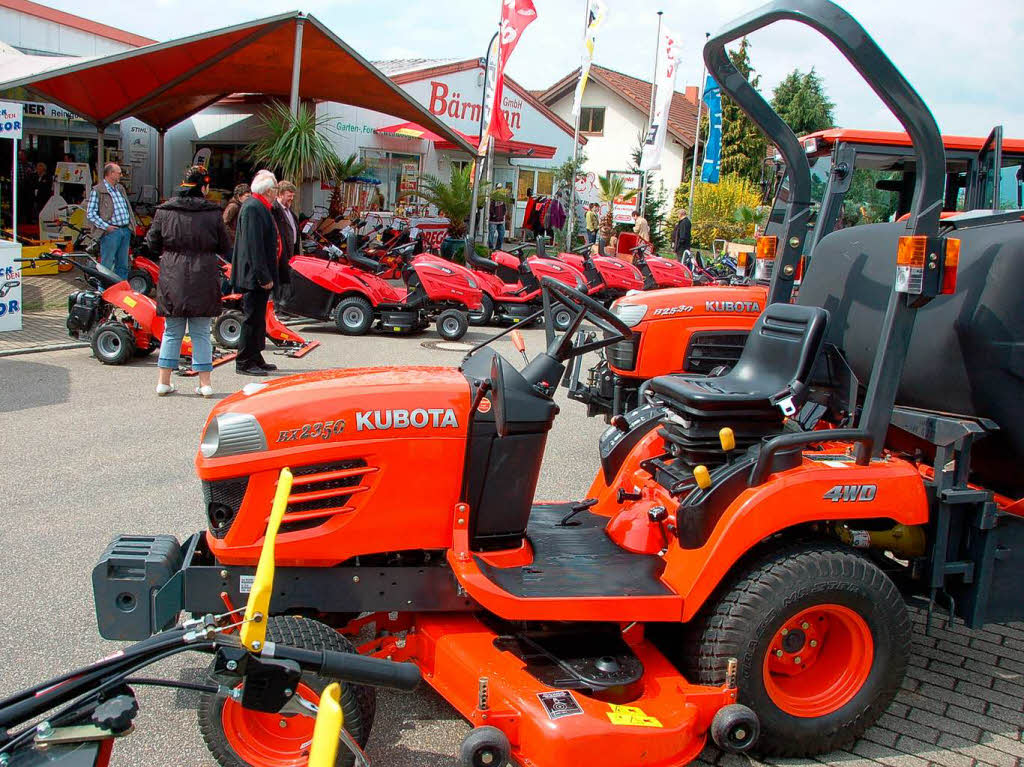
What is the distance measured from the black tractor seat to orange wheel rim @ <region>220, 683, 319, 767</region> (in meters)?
1.68

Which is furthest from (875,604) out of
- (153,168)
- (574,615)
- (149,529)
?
(153,168)

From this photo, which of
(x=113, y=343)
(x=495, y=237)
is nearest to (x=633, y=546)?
(x=113, y=343)

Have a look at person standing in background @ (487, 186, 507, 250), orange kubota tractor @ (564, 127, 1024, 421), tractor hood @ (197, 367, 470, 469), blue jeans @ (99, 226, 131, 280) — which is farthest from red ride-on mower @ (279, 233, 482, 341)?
person standing in background @ (487, 186, 507, 250)

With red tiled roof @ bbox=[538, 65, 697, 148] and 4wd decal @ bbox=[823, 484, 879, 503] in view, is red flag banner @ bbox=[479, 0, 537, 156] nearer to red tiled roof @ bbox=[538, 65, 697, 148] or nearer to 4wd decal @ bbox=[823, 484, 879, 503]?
4wd decal @ bbox=[823, 484, 879, 503]

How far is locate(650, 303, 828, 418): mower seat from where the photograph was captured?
344 centimetres

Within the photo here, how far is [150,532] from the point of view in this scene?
184 inches

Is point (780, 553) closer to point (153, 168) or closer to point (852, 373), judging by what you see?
point (852, 373)

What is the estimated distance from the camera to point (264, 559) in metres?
1.47

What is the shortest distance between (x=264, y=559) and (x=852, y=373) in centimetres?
307

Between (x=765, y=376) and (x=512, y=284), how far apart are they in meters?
9.07

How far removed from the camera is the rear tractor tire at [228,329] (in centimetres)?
948

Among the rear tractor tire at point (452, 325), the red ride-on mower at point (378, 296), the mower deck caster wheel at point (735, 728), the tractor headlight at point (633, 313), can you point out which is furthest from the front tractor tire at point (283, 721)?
the rear tractor tire at point (452, 325)

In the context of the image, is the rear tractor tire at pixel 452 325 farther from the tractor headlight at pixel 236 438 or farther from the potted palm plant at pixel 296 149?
the tractor headlight at pixel 236 438

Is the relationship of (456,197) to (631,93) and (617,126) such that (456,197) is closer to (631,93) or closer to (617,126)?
(617,126)
